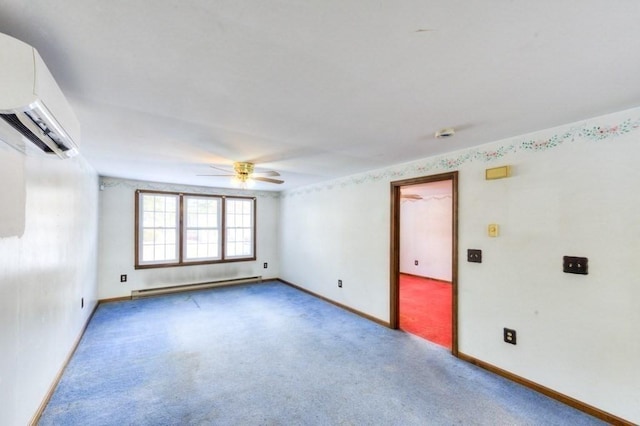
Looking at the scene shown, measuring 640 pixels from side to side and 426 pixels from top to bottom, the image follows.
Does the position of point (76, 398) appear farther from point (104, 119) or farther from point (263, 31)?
point (263, 31)

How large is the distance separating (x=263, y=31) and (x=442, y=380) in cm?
298

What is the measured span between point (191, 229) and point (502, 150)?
17.9 feet

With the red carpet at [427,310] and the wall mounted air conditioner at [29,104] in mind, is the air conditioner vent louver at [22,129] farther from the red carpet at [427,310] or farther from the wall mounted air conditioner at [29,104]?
the red carpet at [427,310]

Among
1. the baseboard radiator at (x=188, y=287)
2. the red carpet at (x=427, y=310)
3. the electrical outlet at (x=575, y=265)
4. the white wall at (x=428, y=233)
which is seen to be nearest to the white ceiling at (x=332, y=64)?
the electrical outlet at (x=575, y=265)

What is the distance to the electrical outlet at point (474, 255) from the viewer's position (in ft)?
9.05

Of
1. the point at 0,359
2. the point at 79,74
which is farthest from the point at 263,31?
the point at 0,359

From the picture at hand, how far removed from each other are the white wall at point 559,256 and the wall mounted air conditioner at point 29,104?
320 cm

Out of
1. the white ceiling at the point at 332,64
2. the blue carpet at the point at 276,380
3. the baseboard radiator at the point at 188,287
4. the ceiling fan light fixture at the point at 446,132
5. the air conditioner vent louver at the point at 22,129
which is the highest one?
the white ceiling at the point at 332,64

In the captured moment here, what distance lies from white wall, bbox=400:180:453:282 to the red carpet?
46 cm

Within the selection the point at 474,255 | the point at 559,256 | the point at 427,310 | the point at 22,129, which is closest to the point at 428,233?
the point at 427,310

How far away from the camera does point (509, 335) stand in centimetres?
253

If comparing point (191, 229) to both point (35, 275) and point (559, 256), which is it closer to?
point (35, 275)

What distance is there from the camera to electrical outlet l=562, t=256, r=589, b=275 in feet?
6.92

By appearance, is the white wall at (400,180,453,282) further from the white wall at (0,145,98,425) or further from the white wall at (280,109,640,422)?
the white wall at (0,145,98,425)
